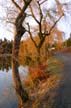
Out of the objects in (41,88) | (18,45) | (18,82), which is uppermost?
(18,45)

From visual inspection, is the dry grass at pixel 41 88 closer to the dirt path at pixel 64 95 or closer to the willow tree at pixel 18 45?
the dirt path at pixel 64 95

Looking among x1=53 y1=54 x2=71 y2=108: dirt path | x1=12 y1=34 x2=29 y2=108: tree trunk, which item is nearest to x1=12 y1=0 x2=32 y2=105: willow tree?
x1=12 y1=34 x2=29 y2=108: tree trunk

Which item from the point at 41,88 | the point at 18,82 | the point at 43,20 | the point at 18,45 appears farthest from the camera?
the point at 43,20

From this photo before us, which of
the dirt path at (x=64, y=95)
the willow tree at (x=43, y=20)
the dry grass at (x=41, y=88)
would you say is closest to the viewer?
the dirt path at (x=64, y=95)

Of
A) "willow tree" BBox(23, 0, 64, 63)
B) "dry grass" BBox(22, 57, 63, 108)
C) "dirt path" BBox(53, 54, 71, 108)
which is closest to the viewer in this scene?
"dirt path" BBox(53, 54, 71, 108)

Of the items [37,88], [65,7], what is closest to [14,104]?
[37,88]

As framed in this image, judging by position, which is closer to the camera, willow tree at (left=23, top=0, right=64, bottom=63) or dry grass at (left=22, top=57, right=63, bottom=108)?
dry grass at (left=22, top=57, right=63, bottom=108)

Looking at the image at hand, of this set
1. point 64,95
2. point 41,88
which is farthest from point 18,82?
point 41,88

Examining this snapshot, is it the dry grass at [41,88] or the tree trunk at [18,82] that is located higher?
the tree trunk at [18,82]

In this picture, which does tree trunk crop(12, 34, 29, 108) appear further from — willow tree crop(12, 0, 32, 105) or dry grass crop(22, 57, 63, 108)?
dry grass crop(22, 57, 63, 108)

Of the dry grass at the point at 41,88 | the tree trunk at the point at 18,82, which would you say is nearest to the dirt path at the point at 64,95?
the dry grass at the point at 41,88

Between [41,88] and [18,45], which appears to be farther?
Result: [41,88]

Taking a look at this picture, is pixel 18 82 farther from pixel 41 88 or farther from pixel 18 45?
pixel 41 88

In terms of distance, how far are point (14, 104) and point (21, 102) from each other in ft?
2.45
